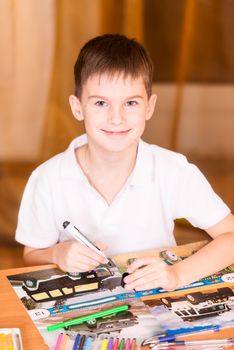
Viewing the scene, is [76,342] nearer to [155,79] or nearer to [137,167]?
[137,167]

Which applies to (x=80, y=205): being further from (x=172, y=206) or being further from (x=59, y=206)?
(x=172, y=206)

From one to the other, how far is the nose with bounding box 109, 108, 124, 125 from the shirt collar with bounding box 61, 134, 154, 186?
177 mm

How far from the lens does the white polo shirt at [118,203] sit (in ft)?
4.83

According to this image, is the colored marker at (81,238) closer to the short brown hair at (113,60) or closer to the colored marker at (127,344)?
the colored marker at (127,344)

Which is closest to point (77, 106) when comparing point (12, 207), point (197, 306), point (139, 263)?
point (139, 263)

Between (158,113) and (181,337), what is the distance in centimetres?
192

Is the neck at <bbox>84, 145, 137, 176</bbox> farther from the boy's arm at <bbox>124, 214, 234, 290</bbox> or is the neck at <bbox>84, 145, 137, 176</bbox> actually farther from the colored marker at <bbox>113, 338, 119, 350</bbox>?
the colored marker at <bbox>113, 338, 119, 350</bbox>

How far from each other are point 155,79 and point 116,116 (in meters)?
1.56

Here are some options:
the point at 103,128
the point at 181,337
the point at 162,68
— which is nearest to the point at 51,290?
the point at 181,337

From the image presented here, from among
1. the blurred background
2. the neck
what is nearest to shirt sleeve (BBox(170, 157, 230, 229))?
the neck

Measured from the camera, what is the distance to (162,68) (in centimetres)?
285

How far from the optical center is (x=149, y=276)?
1.17 m

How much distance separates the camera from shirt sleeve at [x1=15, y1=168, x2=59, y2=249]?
1468 mm

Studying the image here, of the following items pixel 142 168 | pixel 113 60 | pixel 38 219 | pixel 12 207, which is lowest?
pixel 12 207
